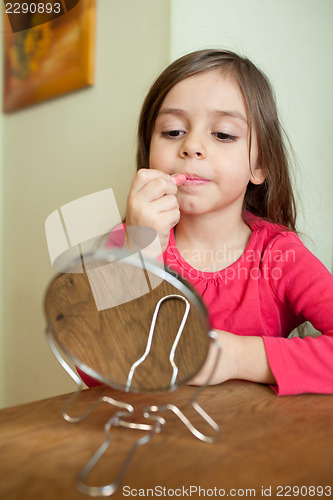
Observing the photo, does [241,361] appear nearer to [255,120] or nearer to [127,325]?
[127,325]

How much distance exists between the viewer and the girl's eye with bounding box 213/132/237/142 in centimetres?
85

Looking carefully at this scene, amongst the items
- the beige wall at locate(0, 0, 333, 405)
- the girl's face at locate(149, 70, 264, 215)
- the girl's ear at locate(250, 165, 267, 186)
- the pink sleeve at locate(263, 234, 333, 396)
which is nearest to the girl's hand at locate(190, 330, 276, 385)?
the pink sleeve at locate(263, 234, 333, 396)

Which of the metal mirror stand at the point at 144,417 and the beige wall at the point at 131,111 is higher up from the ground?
the beige wall at the point at 131,111

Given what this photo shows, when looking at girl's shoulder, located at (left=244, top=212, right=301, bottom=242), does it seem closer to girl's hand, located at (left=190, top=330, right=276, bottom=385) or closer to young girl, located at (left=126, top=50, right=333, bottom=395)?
Answer: young girl, located at (left=126, top=50, right=333, bottom=395)

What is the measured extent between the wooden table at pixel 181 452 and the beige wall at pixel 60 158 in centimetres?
72

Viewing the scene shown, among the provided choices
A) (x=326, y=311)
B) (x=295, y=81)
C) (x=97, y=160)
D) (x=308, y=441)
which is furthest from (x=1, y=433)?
(x=295, y=81)

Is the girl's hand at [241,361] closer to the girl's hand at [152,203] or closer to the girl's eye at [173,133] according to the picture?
the girl's hand at [152,203]

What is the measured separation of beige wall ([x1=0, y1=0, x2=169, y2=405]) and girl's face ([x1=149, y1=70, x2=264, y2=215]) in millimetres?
202

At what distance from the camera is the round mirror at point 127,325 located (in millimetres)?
498

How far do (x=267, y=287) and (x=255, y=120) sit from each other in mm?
324

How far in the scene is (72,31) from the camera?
1.29 m

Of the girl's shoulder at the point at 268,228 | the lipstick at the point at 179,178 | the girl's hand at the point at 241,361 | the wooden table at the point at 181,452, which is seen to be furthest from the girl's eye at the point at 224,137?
the wooden table at the point at 181,452

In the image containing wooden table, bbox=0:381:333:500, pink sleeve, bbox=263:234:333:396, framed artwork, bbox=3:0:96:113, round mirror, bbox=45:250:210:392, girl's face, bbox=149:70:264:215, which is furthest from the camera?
framed artwork, bbox=3:0:96:113

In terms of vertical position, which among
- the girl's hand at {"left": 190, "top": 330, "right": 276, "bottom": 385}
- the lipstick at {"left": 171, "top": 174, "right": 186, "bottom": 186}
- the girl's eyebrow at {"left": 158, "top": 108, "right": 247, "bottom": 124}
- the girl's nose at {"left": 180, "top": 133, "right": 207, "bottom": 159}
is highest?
the girl's eyebrow at {"left": 158, "top": 108, "right": 247, "bottom": 124}
